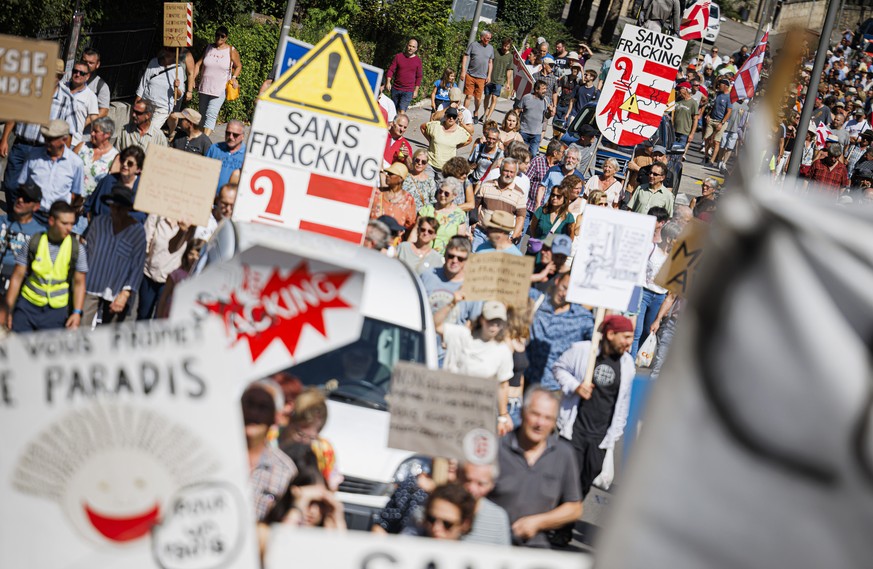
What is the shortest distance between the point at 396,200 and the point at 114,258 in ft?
11.4

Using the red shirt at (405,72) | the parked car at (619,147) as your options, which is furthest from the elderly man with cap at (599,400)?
the red shirt at (405,72)

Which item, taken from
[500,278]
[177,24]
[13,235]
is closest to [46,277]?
[13,235]

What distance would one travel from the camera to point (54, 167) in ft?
35.7

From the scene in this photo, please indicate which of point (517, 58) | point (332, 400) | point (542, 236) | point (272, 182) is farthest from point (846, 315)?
point (517, 58)

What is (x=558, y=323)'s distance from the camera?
9.80 metres

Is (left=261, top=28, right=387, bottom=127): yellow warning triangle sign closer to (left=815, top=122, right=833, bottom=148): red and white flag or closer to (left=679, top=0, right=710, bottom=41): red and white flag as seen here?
(left=679, top=0, right=710, bottom=41): red and white flag

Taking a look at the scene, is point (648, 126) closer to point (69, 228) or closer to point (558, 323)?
point (558, 323)

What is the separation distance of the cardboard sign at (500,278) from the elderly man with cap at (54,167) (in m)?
4.07

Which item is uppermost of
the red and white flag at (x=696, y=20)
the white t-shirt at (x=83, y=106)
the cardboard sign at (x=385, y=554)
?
the red and white flag at (x=696, y=20)

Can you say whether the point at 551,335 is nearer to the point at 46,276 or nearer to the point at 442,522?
the point at 46,276

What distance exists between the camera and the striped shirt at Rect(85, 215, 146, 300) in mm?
9680

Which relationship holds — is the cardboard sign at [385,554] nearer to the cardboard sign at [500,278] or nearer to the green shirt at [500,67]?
the cardboard sign at [500,278]

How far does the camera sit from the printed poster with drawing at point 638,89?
1486 centimetres

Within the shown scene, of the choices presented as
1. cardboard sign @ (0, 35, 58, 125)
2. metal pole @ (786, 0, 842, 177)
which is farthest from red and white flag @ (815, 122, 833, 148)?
cardboard sign @ (0, 35, 58, 125)
